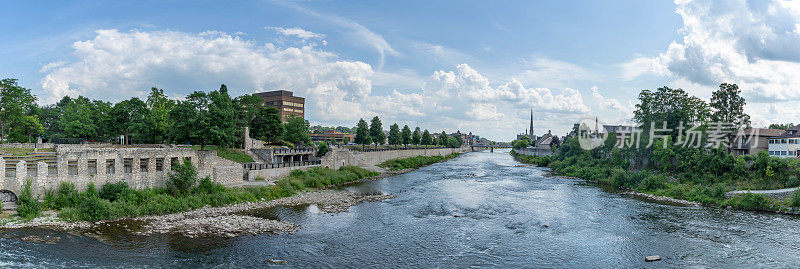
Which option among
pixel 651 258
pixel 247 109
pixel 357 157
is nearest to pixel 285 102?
pixel 247 109

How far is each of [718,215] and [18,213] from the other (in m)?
51.4

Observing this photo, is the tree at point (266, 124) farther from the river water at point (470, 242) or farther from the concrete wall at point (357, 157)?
the river water at point (470, 242)

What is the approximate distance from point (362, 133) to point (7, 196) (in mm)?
78111

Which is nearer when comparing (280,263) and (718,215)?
(280,263)

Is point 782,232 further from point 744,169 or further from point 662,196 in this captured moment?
point 744,169

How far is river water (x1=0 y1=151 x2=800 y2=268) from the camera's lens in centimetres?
2047

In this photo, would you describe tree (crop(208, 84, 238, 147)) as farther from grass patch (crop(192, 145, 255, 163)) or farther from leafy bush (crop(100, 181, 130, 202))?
leafy bush (crop(100, 181, 130, 202))

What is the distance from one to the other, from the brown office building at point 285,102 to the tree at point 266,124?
183ft

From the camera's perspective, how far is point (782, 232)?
2675 centimetres

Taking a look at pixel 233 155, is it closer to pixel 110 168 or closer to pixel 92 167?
pixel 110 168

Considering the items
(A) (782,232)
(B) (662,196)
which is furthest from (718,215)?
(B) (662,196)

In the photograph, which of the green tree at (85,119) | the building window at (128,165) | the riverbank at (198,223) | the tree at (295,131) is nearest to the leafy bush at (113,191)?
the building window at (128,165)

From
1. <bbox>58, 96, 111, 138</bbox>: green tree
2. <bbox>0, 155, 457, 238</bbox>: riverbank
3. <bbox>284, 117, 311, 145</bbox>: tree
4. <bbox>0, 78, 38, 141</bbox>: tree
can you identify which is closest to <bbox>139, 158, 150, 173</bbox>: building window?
<bbox>0, 155, 457, 238</bbox>: riverbank

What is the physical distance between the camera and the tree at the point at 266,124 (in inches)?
2741
